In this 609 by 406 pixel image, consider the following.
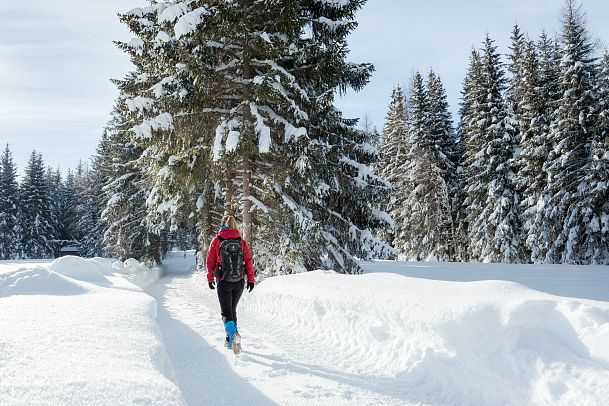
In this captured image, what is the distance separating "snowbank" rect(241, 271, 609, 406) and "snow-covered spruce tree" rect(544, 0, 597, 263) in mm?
20451

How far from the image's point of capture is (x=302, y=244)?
42.8 ft

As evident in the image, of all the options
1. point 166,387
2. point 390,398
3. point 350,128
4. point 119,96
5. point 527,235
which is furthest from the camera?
point 119,96

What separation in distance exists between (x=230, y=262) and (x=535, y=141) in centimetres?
2446

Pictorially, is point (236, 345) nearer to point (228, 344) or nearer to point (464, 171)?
point (228, 344)

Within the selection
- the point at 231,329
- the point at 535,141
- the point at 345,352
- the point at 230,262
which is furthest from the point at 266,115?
the point at 535,141

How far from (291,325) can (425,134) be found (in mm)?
26502

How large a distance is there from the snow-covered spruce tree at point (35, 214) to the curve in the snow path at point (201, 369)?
4700cm

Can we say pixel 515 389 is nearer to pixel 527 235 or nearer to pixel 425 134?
pixel 527 235

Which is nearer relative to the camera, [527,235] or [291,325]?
[291,325]

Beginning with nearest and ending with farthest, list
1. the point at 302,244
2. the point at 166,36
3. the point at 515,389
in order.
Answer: the point at 515,389
the point at 166,36
the point at 302,244

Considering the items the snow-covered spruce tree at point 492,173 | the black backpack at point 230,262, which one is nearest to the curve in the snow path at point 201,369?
the black backpack at point 230,262

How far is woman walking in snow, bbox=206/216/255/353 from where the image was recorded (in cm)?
667

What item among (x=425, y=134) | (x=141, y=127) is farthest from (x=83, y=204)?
(x=141, y=127)

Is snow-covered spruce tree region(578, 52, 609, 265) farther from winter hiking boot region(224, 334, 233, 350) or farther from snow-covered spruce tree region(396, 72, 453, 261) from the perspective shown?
winter hiking boot region(224, 334, 233, 350)
